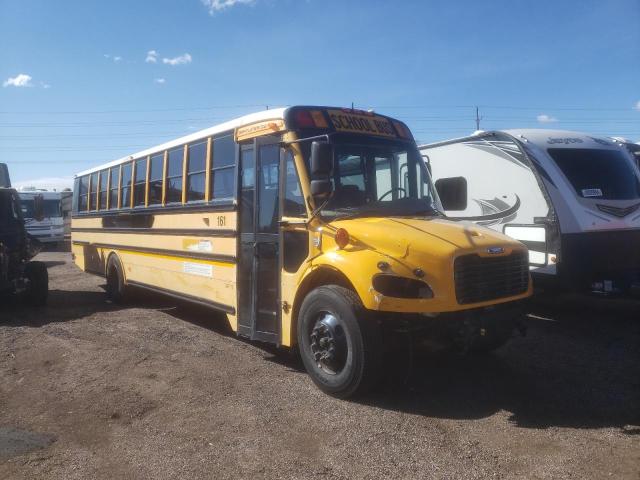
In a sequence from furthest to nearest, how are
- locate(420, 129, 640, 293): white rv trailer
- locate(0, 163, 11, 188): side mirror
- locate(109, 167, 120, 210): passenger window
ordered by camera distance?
locate(0, 163, 11, 188): side mirror < locate(109, 167, 120, 210): passenger window < locate(420, 129, 640, 293): white rv trailer

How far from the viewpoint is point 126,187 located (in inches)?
370

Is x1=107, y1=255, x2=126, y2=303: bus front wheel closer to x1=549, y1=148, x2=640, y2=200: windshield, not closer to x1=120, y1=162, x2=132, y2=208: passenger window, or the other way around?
x1=120, y1=162, x2=132, y2=208: passenger window

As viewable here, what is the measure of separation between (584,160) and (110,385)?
724cm

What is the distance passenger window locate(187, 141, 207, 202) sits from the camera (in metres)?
6.93

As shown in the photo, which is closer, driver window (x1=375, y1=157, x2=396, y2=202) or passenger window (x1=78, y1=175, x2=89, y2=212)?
driver window (x1=375, y1=157, x2=396, y2=202)

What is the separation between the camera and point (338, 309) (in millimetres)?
4684

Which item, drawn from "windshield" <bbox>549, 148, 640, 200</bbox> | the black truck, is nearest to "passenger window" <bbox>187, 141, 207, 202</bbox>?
the black truck

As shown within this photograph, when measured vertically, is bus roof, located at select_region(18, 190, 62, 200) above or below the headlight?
above

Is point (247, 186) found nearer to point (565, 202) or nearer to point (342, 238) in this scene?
point (342, 238)

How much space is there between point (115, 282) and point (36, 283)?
1.34m

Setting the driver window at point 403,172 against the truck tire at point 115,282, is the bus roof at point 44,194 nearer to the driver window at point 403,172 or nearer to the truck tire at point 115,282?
the truck tire at point 115,282

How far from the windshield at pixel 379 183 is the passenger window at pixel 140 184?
14.3 ft

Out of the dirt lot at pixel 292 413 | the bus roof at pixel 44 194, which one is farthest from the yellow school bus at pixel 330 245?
the bus roof at pixel 44 194

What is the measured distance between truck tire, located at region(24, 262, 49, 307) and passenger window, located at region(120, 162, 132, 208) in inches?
75.3
